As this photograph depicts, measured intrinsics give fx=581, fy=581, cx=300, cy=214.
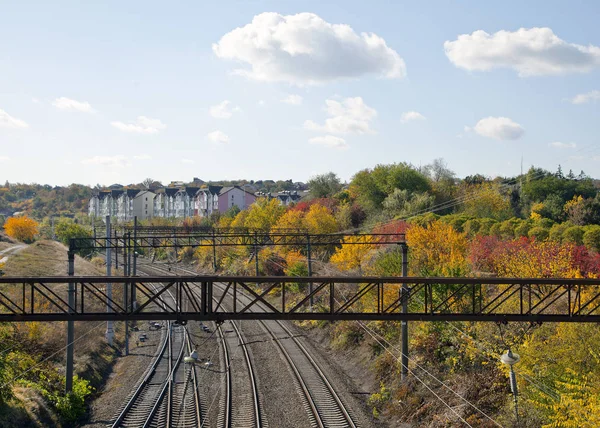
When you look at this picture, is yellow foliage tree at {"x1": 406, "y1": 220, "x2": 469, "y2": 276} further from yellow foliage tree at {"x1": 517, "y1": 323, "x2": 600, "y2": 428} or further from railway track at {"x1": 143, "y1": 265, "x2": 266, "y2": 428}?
yellow foliage tree at {"x1": 517, "y1": 323, "x2": 600, "y2": 428}

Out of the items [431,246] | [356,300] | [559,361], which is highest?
[431,246]

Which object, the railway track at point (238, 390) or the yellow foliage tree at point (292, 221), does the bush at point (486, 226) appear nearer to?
the railway track at point (238, 390)

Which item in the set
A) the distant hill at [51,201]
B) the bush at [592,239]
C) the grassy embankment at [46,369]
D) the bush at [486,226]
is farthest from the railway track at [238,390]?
the distant hill at [51,201]

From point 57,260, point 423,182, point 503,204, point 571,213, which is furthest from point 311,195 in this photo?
point 571,213

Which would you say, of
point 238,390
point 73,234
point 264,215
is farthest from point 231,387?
point 73,234

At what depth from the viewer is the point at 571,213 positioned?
45.4m

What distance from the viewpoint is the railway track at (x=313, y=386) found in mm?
20188

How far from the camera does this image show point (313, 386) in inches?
945

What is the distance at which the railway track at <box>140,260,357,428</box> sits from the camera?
20.2 m

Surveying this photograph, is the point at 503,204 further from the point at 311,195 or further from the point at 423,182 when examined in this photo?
the point at 311,195

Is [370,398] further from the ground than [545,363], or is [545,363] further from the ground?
[545,363]

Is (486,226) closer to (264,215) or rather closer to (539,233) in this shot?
(539,233)

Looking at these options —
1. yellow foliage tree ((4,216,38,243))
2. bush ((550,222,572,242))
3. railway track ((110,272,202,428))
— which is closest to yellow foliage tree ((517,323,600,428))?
railway track ((110,272,202,428))

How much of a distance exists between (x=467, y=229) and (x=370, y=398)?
2154cm
